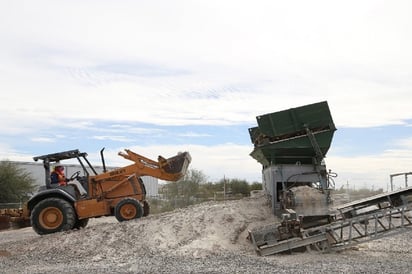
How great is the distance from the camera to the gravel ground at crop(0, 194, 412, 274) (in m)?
10.8

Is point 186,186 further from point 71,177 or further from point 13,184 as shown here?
point 71,177

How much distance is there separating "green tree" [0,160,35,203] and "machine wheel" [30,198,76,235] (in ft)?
81.2

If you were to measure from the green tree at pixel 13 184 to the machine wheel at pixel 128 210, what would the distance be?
25655 millimetres

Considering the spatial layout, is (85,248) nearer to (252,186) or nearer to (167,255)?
(167,255)

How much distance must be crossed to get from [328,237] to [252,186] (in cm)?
3338

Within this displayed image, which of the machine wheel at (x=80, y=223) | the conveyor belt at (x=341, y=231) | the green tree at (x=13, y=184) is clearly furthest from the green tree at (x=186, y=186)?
the conveyor belt at (x=341, y=231)

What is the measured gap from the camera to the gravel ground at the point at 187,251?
1080 centimetres

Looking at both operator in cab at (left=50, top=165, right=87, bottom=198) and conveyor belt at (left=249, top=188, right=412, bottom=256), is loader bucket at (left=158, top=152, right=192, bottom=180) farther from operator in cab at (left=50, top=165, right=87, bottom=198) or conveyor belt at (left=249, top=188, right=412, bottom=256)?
conveyor belt at (left=249, top=188, right=412, bottom=256)

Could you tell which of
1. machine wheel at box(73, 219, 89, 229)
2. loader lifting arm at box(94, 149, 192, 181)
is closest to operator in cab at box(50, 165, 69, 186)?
machine wheel at box(73, 219, 89, 229)

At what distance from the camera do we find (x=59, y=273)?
10.7m

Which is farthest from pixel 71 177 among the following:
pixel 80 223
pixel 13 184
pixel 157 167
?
pixel 13 184

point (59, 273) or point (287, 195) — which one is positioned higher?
point (287, 195)

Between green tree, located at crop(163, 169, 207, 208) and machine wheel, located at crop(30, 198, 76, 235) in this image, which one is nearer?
machine wheel, located at crop(30, 198, 76, 235)

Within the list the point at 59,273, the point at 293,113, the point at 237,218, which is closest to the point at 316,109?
the point at 293,113
